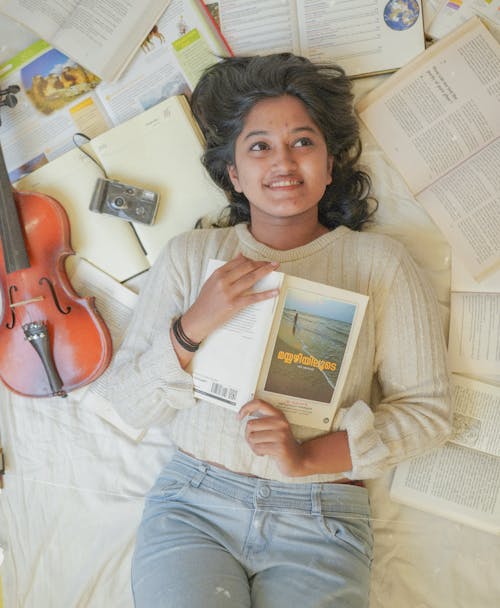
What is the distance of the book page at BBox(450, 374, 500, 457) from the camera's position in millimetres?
1207

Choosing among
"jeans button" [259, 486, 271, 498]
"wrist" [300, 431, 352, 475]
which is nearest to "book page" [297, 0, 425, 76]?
"wrist" [300, 431, 352, 475]

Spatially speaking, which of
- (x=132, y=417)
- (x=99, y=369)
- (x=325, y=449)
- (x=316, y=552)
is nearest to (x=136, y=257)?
(x=99, y=369)

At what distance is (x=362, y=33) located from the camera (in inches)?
51.1

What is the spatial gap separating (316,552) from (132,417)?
1.54 ft

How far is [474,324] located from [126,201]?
3.00 ft

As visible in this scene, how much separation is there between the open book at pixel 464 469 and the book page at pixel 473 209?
300 mm

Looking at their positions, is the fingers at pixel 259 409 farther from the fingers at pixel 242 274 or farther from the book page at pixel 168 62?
the book page at pixel 168 62

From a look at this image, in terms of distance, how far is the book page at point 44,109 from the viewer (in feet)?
4.61

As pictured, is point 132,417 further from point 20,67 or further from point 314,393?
point 20,67

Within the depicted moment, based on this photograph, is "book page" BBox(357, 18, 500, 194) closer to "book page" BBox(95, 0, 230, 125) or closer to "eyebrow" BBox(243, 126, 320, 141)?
"eyebrow" BBox(243, 126, 320, 141)

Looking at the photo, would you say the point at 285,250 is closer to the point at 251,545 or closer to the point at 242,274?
the point at 242,274

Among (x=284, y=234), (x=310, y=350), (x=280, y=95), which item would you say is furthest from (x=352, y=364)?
(x=280, y=95)

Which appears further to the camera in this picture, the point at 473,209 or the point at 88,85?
the point at 88,85

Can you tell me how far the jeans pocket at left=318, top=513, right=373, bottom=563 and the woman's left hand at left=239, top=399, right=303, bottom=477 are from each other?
133 millimetres
